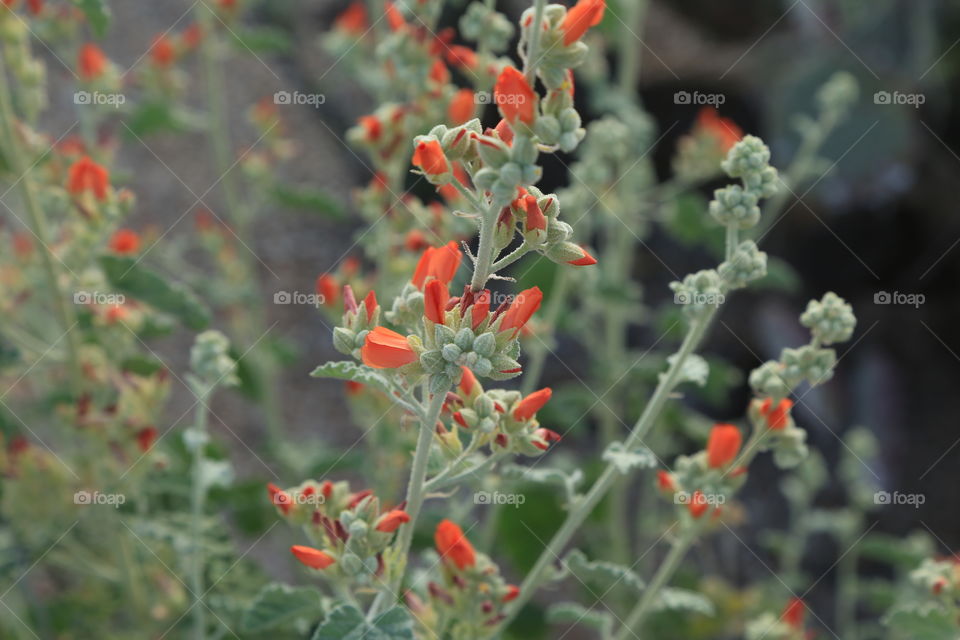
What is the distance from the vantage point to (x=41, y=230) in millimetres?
1774

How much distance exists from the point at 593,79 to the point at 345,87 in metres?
2.03

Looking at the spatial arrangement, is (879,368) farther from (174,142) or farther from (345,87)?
(174,142)

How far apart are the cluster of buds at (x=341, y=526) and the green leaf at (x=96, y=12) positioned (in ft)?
3.07

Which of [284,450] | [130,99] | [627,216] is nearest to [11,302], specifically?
[284,450]

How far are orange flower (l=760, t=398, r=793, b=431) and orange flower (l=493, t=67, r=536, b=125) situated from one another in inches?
27.9

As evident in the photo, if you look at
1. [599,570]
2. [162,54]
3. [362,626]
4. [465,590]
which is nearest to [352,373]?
[362,626]

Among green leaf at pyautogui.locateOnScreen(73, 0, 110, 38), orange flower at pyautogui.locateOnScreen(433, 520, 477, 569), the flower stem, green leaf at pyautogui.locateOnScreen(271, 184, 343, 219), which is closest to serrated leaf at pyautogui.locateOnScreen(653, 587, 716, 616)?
orange flower at pyautogui.locateOnScreen(433, 520, 477, 569)

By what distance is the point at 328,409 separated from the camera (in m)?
3.81

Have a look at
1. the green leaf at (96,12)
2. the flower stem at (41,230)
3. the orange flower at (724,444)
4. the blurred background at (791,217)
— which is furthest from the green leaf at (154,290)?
the blurred background at (791,217)

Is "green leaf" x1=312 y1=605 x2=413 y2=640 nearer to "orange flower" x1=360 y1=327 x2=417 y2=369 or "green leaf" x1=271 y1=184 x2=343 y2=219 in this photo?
"orange flower" x1=360 y1=327 x2=417 y2=369

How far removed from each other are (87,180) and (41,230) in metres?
0.13

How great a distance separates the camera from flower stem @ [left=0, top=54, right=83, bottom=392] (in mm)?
1760

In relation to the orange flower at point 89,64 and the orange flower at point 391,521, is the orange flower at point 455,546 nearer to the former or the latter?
the orange flower at point 391,521

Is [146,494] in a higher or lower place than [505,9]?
lower
